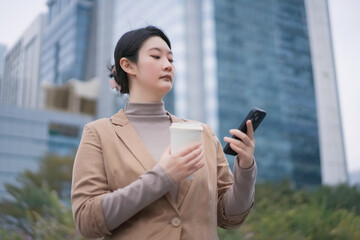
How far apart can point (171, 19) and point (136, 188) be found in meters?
49.1

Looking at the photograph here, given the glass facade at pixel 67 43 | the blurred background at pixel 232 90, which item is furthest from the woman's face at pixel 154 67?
the glass facade at pixel 67 43

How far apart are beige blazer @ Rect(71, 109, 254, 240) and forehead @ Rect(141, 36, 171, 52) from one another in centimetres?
29

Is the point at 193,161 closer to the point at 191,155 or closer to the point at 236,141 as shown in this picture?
the point at 191,155

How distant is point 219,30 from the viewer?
46875 mm

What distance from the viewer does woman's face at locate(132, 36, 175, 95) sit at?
58.8 inches

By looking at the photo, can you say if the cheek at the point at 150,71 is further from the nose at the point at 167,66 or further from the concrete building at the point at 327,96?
the concrete building at the point at 327,96

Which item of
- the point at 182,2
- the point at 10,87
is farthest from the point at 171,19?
the point at 10,87

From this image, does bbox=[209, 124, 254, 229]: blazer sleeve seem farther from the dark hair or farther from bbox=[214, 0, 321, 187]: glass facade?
bbox=[214, 0, 321, 187]: glass facade

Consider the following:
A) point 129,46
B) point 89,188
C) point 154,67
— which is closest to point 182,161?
point 89,188

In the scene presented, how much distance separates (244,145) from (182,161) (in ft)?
0.88

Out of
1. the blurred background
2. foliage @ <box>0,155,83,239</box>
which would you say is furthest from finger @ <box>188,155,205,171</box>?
the blurred background

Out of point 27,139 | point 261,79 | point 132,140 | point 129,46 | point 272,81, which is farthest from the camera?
point 272,81

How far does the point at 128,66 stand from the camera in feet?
Result: 5.15

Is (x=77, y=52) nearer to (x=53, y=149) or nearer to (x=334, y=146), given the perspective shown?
(x=53, y=149)
